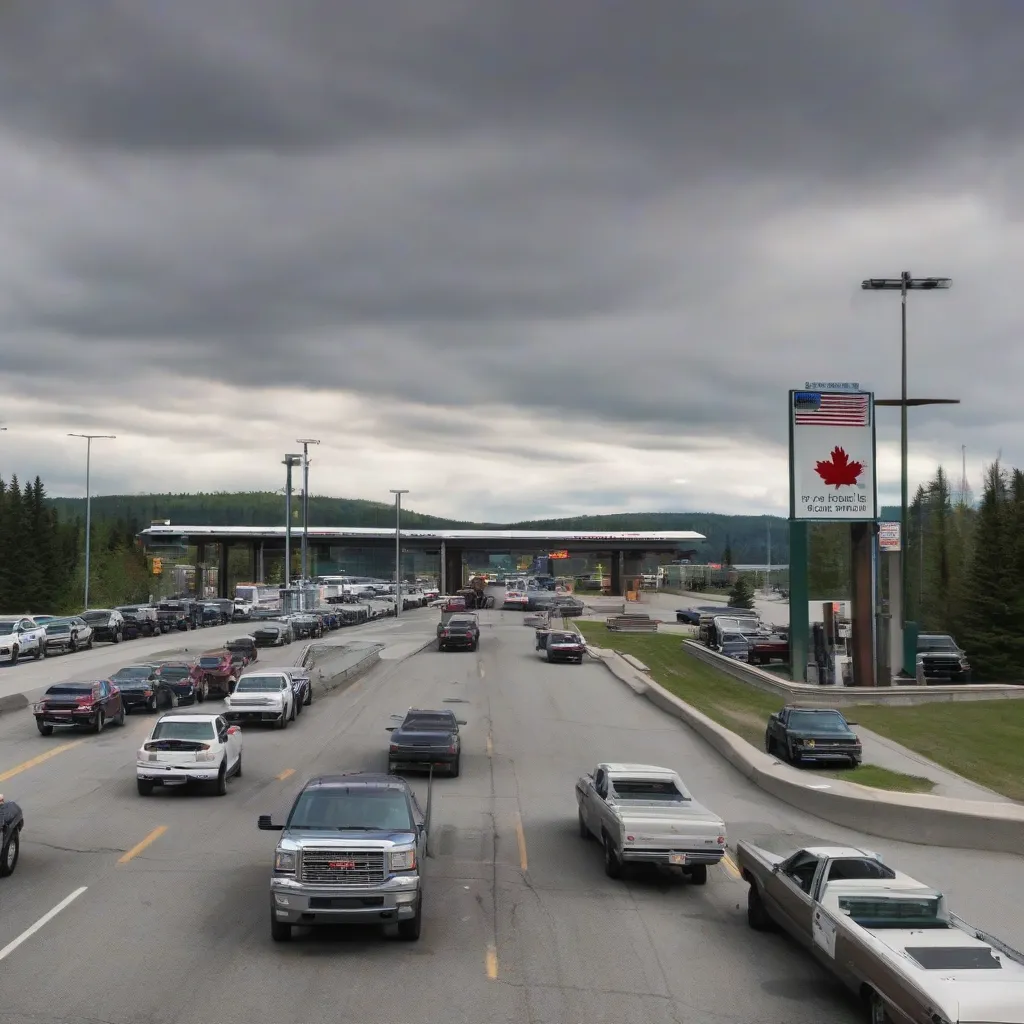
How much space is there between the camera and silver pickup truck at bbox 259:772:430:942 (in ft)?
41.7

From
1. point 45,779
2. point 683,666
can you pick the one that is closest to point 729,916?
point 45,779

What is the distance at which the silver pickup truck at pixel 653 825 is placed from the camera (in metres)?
16.0

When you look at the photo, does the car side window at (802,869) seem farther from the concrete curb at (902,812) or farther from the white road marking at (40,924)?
the white road marking at (40,924)

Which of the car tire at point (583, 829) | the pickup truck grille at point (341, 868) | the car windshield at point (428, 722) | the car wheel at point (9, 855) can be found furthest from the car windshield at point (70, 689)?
the pickup truck grille at point (341, 868)

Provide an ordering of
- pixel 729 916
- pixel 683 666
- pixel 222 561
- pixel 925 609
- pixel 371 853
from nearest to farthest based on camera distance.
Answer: pixel 371 853, pixel 729 916, pixel 683 666, pixel 925 609, pixel 222 561

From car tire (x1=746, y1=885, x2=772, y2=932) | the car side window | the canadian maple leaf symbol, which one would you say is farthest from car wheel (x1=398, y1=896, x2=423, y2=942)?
the canadian maple leaf symbol

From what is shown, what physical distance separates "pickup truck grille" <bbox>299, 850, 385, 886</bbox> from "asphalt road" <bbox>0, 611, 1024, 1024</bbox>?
2.48ft

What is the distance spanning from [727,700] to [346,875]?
33.0 meters

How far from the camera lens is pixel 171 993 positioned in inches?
439

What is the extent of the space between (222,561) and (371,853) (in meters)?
161

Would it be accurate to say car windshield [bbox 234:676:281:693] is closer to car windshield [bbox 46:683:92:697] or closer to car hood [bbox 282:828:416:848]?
car windshield [bbox 46:683:92:697]

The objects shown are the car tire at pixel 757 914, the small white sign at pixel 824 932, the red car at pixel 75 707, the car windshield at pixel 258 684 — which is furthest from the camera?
the car windshield at pixel 258 684

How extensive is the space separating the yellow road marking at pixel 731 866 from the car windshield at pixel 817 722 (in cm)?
1090

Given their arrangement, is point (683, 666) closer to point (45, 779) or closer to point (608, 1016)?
point (45, 779)
